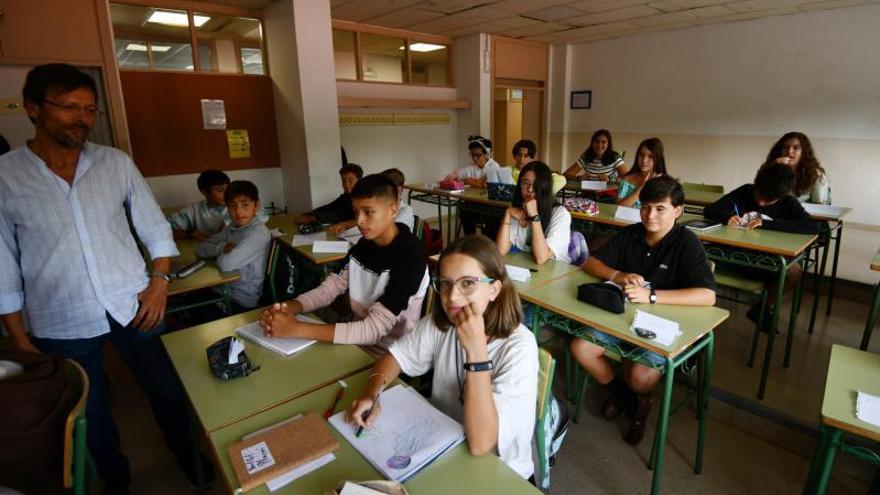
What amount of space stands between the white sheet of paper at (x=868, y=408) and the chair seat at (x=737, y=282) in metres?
1.58

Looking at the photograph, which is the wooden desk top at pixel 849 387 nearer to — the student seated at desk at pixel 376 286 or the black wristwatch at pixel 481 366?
the black wristwatch at pixel 481 366

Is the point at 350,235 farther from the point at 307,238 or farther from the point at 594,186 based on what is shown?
the point at 594,186

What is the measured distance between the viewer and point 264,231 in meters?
2.84

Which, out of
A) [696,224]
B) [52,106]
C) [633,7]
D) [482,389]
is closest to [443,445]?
[482,389]

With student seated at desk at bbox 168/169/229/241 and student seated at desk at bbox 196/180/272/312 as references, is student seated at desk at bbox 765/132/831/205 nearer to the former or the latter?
student seated at desk at bbox 196/180/272/312

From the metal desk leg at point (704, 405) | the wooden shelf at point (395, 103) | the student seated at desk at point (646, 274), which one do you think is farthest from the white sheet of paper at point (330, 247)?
the wooden shelf at point (395, 103)

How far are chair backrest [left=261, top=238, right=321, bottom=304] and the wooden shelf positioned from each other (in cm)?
265

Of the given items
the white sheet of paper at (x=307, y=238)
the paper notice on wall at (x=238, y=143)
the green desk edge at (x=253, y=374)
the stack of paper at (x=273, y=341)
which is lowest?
the green desk edge at (x=253, y=374)

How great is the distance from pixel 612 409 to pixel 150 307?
2.18 m

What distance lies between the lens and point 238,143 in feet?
15.7

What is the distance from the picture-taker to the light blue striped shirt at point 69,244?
1.47 metres

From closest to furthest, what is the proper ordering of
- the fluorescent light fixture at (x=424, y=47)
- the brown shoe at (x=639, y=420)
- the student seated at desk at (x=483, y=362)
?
the student seated at desk at (x=483, y=362) → the brown shoe at (x=639, y=420) → the fluorescent light fixture at (x=424, y=47)

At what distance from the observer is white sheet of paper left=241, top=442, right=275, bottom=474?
1029mm

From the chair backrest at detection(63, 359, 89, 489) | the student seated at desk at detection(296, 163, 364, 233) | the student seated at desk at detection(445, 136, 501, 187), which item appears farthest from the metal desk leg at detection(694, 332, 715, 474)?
the student seated at desk at detection(445, 136, 501, 187)
